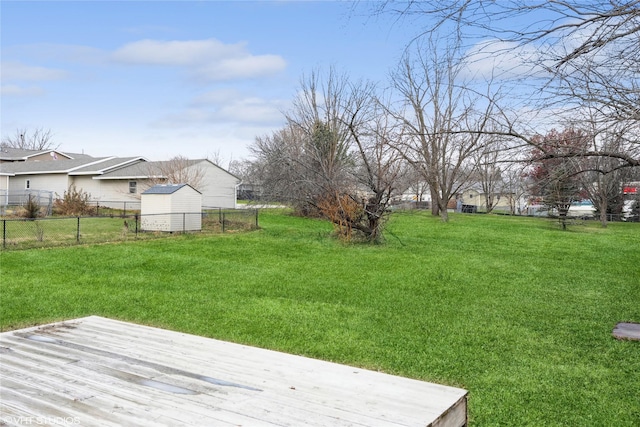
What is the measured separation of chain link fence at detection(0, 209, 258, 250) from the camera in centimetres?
1278

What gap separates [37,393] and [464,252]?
38.3 ft

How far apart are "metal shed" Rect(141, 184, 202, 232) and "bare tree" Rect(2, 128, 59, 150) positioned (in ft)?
136

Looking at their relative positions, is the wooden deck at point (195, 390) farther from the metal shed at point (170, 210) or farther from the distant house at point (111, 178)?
the distant house at point (111, 178)

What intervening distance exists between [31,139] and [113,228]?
140ft

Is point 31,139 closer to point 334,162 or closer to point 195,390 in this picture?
point 334,162

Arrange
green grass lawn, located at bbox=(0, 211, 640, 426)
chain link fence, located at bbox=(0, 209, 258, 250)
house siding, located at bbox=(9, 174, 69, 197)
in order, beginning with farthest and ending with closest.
A: house siding, located at bbox=(9, 174, 69, 197), chain link fence, located at bbox=(0, 209, 258, 250), green grass lawn, located at bbox=(0, 211, 640, 426)

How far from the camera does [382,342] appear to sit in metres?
4.97

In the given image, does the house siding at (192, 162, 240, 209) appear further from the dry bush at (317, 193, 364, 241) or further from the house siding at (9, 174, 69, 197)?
the dry bush at (317, 193, 364, 241)

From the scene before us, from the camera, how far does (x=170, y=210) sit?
637 inches

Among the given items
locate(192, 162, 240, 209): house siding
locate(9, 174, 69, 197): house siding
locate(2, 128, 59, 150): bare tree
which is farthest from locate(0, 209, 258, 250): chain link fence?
locate(2, 128, 59, 150): bare tree

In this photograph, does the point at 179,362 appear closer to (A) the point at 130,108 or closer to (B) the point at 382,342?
(B) the point at 382,342

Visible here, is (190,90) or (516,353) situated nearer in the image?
(516,353)

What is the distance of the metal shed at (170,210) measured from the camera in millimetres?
Answer: 16000

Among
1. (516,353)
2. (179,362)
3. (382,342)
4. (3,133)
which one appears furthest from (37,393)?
(3,133)
